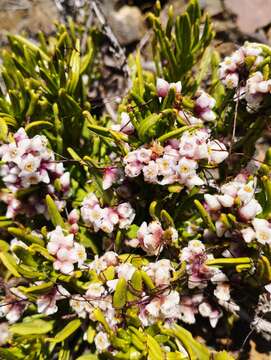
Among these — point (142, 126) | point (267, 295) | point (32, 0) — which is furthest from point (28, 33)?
point (267, 295)

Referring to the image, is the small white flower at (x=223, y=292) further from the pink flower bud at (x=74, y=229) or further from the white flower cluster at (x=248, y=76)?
the white flower cluster at (x=248, y=76)

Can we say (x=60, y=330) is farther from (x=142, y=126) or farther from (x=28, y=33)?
(x=28, y=33)

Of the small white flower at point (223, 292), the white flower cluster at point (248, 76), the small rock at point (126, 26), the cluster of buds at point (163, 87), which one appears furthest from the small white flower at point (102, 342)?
the small rock at point (126, 26)

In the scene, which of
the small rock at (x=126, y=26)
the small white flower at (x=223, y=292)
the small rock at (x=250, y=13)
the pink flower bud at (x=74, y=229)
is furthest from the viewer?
the small rock at (x=126, y=26)

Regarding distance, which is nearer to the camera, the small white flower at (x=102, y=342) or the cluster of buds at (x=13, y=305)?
the small white flower at (x=102, y=342)

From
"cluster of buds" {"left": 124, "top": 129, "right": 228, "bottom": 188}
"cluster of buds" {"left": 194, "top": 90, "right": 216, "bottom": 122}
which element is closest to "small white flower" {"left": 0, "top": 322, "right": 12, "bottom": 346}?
"cluster of buds" {"left": 124, "top": 129, "right": 228, "bottom": 188}

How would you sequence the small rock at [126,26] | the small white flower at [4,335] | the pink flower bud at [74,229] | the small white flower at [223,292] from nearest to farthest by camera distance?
1. the small white flower at [223,292]
2. the pink flower bud at [74,229]
3. the small white flower at [4,335]
4. the small rock at [126,26]

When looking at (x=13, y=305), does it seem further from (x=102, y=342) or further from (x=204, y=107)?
(x=204, y=107)
